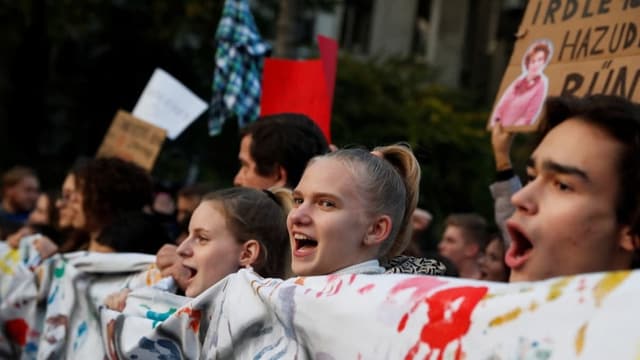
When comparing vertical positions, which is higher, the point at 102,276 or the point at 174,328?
the point at 174,328

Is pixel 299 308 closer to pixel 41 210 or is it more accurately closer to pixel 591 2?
pixel 591 2

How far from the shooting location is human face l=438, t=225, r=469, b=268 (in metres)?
7.34

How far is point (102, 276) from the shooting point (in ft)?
17.6

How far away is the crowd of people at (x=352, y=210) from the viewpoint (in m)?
2.41

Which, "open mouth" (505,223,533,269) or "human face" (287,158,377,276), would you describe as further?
"human face" (287,158,377,276)

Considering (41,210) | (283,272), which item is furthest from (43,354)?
(41,210)

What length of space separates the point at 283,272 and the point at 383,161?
2.53 ft

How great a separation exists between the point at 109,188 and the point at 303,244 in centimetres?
255

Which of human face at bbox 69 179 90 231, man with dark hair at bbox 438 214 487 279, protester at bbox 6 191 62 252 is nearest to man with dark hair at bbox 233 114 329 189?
human face at bbox 69 179 90 231

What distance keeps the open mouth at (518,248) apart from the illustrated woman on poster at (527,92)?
2.42m

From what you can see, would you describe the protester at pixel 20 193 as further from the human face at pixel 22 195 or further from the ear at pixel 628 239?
the ear at pixel 628 239

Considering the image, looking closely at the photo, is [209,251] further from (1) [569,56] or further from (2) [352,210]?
(1) [569,56]

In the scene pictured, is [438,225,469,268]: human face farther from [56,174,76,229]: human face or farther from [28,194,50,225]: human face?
[28,194,50,225]: human face

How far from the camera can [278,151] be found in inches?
188
